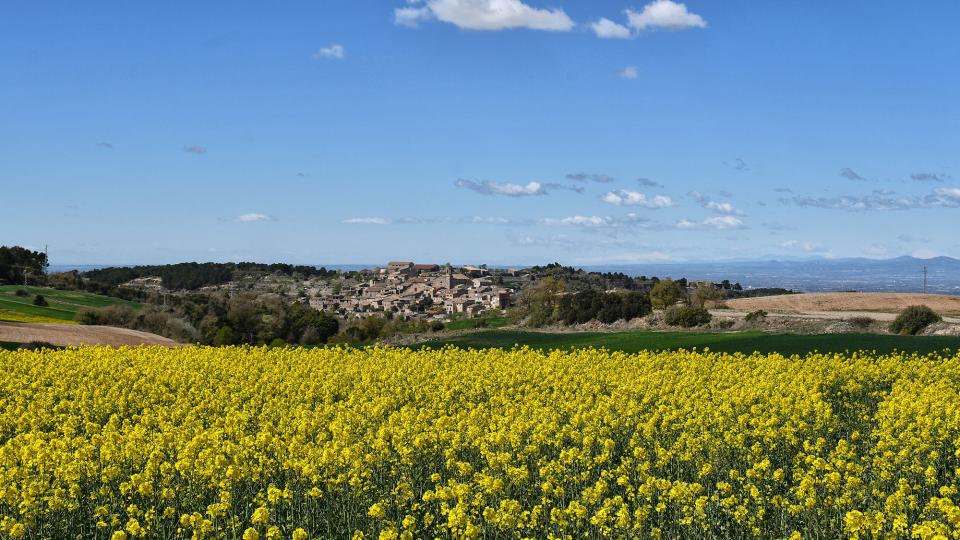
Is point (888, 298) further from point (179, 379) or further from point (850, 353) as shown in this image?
point (179, 379)

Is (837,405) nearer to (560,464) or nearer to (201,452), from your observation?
(560,464)

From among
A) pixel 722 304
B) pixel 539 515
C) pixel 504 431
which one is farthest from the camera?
pixel 722 304

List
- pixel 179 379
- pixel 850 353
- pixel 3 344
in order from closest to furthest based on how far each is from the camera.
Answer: pixel 179 379, pixel 850 353, pixel 3 344

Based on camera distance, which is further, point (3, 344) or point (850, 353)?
point (3, 344)

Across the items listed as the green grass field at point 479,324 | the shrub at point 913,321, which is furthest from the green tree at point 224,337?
the shrub at point 913,321

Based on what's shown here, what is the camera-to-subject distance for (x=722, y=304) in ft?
258

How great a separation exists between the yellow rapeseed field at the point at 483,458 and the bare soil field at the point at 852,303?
178ft

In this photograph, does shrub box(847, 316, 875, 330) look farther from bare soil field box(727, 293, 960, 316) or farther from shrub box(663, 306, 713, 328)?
bare soil field box(727, 293, 960, 316)

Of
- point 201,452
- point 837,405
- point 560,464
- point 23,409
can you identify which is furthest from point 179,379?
point 837,405

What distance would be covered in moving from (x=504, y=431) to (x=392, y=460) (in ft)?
6.07

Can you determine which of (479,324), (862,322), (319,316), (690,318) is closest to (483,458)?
(862,322)

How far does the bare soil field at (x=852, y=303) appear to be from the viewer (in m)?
74.9

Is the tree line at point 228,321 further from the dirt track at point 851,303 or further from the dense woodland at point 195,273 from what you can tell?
the dense woodland at point 195,273

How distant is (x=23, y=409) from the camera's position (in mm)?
18938
